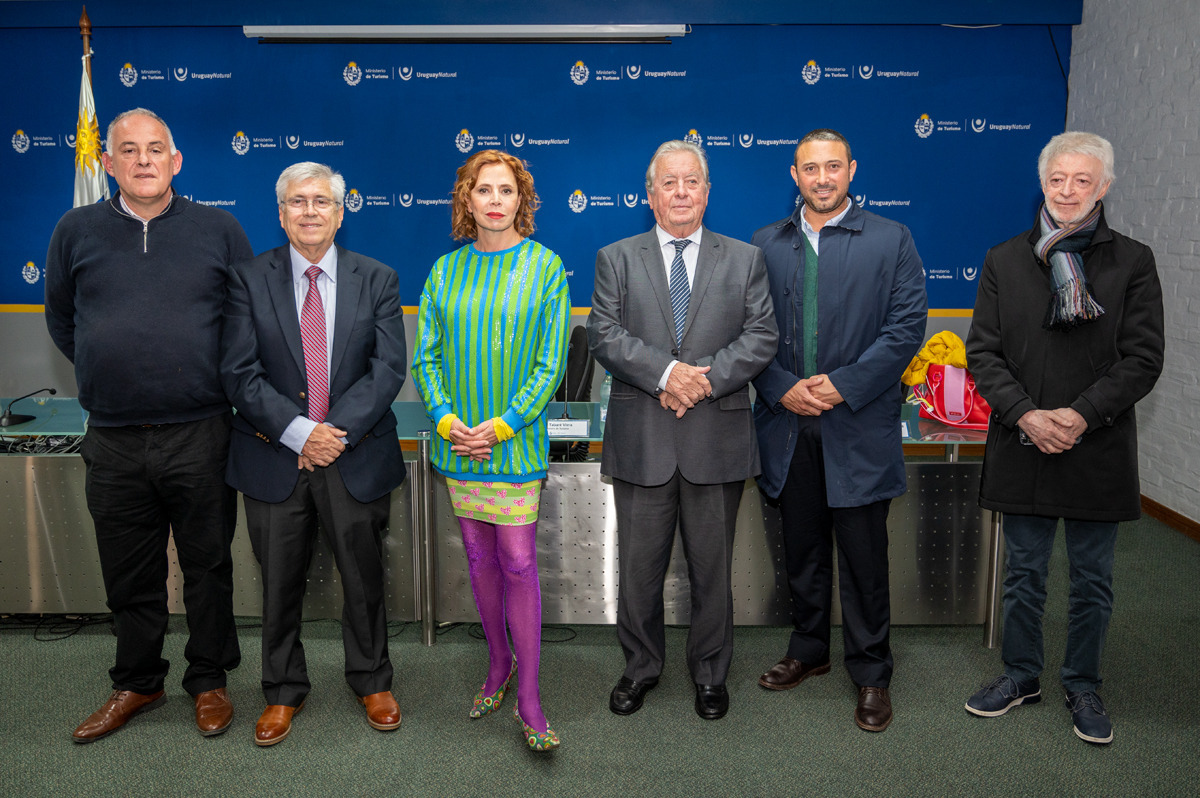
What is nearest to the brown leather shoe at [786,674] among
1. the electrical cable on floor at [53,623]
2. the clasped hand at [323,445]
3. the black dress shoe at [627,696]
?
the black dress shoe at [627,696]

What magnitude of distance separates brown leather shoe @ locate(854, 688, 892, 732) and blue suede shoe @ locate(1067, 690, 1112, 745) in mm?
526

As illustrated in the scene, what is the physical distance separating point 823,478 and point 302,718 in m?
1.75

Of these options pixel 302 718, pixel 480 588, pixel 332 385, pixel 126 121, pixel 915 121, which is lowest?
pixel 302 718

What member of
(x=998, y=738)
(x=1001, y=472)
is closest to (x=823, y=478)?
(x=1001, y=472)

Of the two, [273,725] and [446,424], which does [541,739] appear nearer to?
[273,725]

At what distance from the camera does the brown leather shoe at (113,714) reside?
7.78ft

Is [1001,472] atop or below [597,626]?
atop

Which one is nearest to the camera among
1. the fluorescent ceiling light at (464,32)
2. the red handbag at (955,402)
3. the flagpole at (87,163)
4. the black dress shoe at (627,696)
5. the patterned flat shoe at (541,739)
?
the patterned flat shoe at (541,739)

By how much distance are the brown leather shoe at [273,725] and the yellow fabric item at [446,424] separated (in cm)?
97

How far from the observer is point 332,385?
2.29 metres

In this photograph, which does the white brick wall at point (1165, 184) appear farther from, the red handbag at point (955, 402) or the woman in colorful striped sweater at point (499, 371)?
the woman in colorful striped sweater at point (499, 371)

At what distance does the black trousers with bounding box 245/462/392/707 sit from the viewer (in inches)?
91.1

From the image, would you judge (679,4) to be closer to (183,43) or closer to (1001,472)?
(183,43)

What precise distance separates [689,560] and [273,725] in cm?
131
